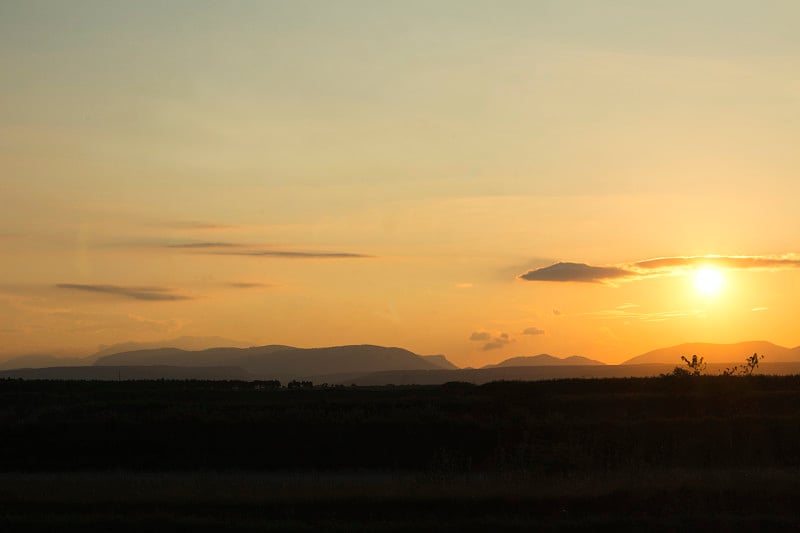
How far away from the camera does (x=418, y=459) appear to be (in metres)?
35.7

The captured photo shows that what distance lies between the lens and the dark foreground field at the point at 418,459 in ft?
63.0

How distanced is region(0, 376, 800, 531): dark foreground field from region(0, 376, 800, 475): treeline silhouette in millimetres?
84

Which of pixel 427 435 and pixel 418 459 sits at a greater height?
pixel 427 435

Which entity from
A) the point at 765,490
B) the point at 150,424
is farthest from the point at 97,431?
the point at 765,490

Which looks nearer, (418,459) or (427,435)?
(418,459)

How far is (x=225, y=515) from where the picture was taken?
761 inches

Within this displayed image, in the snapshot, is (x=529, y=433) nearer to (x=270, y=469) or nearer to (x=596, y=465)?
(x=596, y=465)

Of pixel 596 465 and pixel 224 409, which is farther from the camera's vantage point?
pixel 224 409

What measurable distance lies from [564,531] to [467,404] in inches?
993

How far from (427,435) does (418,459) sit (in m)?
1.29

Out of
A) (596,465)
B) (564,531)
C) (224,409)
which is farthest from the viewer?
(224,409)

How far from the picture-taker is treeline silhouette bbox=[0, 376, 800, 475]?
3353 cm

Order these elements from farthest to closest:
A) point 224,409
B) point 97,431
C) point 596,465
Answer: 1. point 224,409
2. point 97,431
3. point 596,465

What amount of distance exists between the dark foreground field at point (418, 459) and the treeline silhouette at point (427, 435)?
0.28ft
